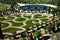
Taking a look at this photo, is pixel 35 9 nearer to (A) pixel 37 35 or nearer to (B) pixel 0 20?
(B) pixel 0 20

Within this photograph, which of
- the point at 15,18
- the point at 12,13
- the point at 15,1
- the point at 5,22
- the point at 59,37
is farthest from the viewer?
the point at 15,1

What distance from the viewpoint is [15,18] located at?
4862cm

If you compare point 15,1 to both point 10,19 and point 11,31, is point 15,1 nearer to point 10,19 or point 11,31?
point 10,19

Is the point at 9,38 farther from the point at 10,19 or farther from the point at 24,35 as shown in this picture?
the point at 10,19

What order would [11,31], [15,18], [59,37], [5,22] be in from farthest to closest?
1. [15,18]
2. [5,22]
3. [11,31]
4. [59,37]

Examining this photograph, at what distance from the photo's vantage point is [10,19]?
47781 mm

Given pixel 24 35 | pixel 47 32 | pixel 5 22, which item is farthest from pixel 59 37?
pixel 5 22

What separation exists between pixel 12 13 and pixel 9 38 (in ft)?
60.6

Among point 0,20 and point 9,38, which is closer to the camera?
point 9,38

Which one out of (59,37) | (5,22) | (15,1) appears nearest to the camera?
(59,37)

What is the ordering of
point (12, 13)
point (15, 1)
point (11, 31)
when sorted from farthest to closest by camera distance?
point (15, 1)
point (12, 13)
point (11, 31)

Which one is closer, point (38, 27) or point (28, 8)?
point (38, 27)

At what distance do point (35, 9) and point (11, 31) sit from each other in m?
17.5

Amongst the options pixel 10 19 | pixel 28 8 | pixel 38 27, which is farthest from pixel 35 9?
→ pixel 38 27
